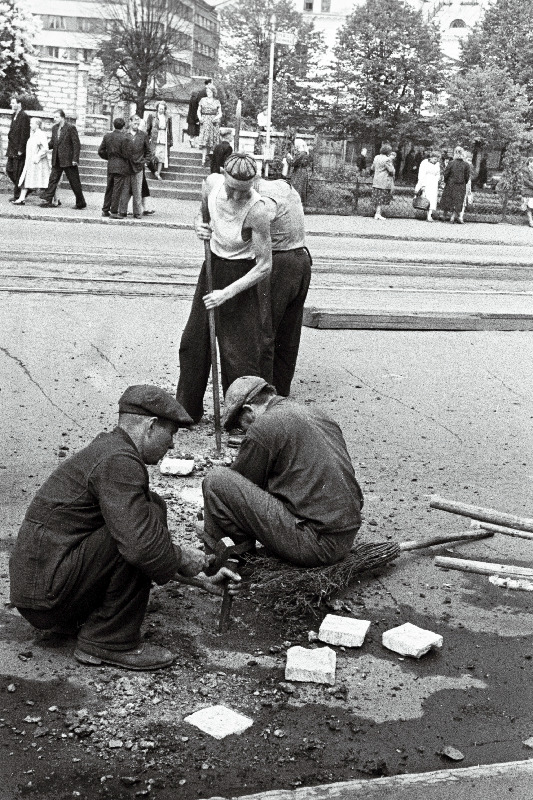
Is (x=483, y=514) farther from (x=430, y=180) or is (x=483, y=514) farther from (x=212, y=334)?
(x=430, y=180)

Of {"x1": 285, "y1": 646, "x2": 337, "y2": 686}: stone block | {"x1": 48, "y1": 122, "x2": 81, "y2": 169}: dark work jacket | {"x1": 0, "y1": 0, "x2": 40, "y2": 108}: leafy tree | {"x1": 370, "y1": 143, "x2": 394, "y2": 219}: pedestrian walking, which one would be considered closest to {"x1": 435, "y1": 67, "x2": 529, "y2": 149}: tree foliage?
{"x1": 370, "y1": 143, "x2": 394, "y2": 219}: pedestrian walking

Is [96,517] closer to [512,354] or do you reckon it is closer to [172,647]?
[172,647]

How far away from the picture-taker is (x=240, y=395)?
210 inches

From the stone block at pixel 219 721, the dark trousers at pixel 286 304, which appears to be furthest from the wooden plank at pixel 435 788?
the dark trousers at pixel 286 304

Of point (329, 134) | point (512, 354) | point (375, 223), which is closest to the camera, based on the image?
point (512, 354)

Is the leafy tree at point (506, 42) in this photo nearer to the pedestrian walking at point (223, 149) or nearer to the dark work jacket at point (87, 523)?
the pedestrian walking at point (223, 149)

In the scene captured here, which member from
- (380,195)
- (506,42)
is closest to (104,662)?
(380,195)

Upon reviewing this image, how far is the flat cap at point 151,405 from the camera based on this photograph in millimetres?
4434

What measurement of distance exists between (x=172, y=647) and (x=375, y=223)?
20.6 metres

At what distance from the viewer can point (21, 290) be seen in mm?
12203

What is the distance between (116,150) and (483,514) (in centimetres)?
1479

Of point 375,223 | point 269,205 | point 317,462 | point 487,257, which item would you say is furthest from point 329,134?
point 317,462

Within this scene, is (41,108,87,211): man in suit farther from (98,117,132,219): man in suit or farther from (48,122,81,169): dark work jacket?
(98,117,132,219): man in suit

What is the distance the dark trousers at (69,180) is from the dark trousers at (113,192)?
0.84 metres
